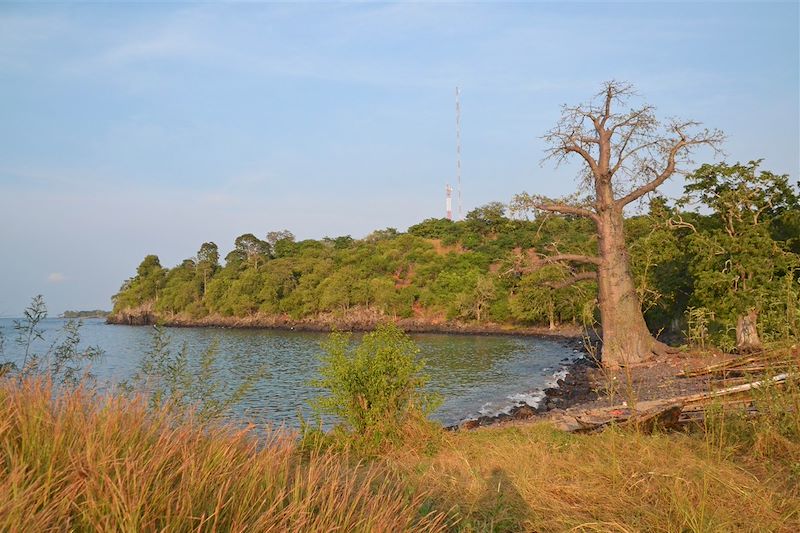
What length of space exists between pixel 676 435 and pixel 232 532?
598 centimetres

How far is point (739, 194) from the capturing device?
19.8 metres

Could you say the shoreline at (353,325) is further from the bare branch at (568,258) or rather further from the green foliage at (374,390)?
the green foliage at (374,390)

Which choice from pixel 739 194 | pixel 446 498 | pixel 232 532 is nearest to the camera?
pixel 232 532

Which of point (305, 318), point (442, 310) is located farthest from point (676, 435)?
point (305, 318)

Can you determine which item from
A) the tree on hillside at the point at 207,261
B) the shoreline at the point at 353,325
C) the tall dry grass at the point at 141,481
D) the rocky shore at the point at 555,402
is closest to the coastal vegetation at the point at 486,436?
the tall dry grass at the point at 141,481

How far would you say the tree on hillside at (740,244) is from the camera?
744 inches

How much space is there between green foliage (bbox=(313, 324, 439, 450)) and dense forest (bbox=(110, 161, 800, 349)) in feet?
11.7

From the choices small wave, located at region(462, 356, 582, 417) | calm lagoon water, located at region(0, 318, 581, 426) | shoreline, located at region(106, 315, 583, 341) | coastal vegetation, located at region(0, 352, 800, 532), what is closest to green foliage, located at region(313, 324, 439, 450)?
calm lagoon water, located at region(0, 318, 581, 426)

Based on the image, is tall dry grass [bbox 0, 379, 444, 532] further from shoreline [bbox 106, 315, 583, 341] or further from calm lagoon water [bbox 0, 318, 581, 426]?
shoreline [bbox 106, 315, 583, 341]

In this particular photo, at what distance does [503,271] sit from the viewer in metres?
27.2

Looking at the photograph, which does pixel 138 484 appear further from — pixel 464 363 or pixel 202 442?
pixel 464 363

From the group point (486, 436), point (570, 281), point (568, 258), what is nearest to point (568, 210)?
point (568, 258)

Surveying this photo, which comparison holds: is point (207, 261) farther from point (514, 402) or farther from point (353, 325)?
point (514, 402)

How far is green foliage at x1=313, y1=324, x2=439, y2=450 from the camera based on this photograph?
855cm
